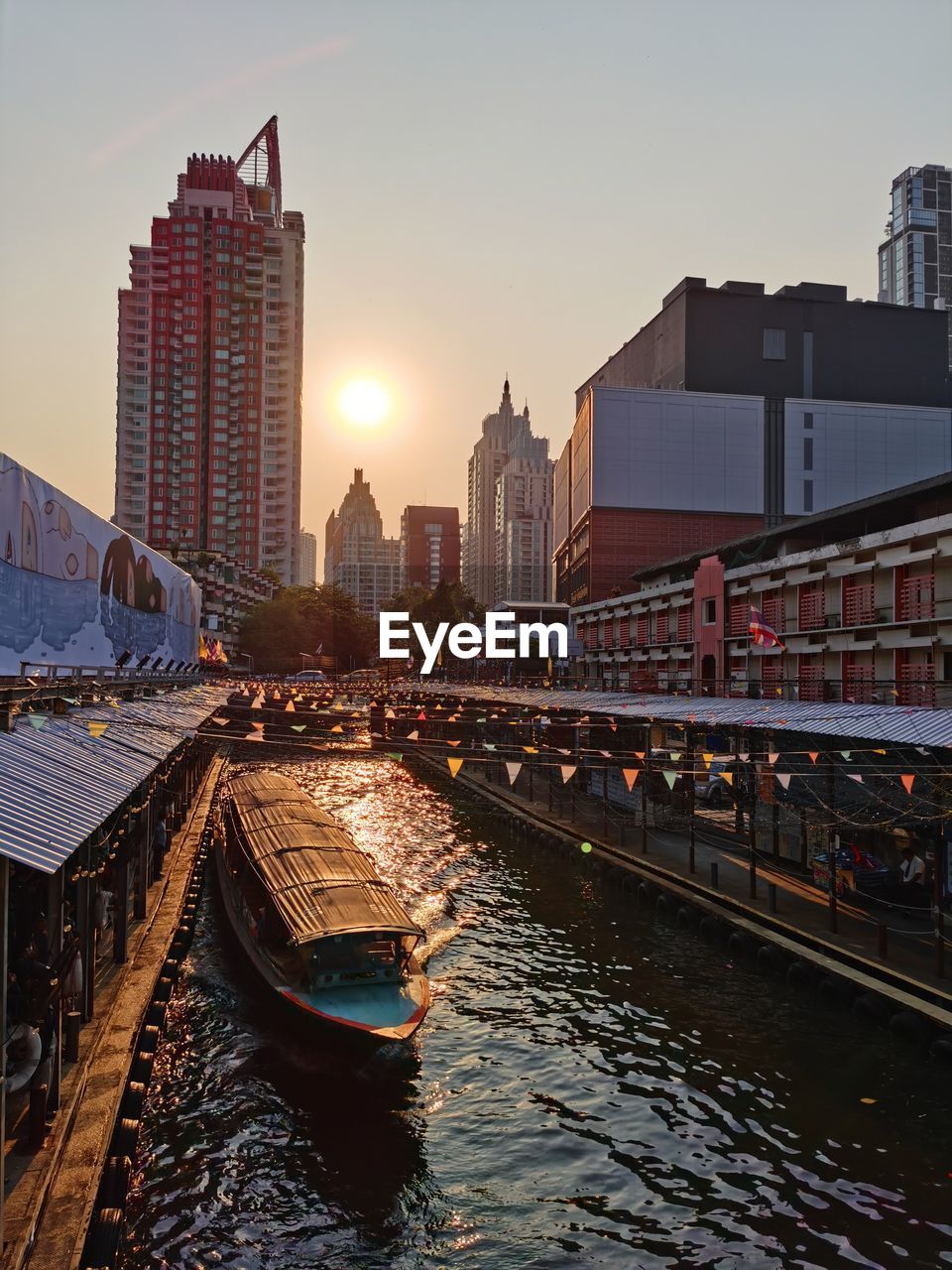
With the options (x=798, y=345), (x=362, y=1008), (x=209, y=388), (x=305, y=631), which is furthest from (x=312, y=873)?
(x=209, y=388)

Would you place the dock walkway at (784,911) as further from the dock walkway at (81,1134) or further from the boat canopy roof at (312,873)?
the dock walkway at (81,1134)

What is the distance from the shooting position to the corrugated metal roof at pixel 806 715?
75.2ft

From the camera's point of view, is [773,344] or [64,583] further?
[773,344]

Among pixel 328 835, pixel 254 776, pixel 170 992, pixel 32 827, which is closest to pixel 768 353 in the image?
pixel 254 776

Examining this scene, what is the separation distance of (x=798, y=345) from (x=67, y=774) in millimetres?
108619

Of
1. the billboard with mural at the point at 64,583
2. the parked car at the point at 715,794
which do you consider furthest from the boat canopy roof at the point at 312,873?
the parked car at the point at 715,794

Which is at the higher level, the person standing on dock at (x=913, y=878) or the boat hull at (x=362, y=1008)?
the person standing on dock at (x=913, y=878)

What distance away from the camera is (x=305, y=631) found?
130 m

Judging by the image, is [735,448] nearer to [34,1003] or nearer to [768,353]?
[768,353]

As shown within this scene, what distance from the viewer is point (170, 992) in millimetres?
22266

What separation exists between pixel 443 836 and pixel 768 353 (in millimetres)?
81413

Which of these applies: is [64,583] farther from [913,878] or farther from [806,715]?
[913,878]

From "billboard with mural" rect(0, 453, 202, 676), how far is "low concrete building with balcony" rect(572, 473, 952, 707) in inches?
883

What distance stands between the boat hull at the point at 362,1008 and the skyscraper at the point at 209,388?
156 metres
